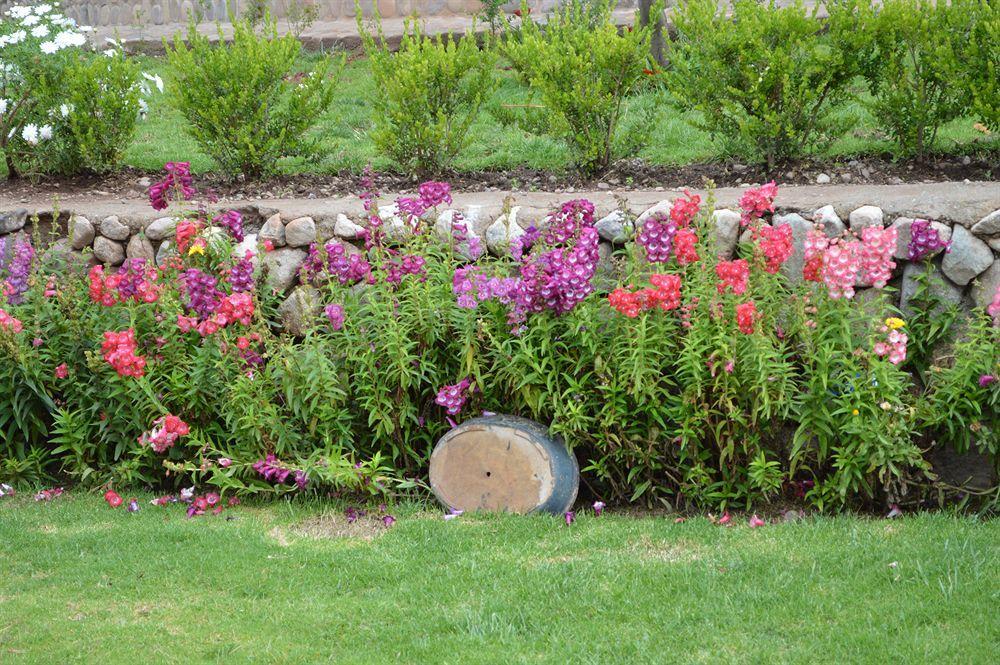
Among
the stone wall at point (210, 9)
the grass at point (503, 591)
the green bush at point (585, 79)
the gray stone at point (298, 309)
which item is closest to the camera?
the grass at point (503, 591)

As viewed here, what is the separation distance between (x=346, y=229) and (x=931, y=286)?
272 cm

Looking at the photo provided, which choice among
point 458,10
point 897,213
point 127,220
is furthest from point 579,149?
point 458,10

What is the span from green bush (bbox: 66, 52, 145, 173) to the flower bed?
4.97 feet

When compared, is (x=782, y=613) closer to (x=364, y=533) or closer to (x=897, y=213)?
(x=364, y=533)

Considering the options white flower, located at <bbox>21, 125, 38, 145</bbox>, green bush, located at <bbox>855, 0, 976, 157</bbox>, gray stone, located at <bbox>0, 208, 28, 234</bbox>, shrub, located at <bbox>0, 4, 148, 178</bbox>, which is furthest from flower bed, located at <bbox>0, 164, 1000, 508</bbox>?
shrub, located at <bbox>0, 4, 148, 178</bbox>

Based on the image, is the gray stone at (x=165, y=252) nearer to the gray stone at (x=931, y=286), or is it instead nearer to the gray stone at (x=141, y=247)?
the gray stone at (x=141, y=247)

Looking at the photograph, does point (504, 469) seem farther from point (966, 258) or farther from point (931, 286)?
point (966, 258)

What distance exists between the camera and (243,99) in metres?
6.54

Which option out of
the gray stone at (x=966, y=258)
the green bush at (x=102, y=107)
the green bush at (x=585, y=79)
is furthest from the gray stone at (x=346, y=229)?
the gray stone at (x=966, y=258)

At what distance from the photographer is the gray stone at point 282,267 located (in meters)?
5.63

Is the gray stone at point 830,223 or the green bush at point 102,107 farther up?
the green bush at point 102,107

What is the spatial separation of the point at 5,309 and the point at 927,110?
4.76 m

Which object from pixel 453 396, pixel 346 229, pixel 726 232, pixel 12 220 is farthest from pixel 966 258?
pixel 12 220

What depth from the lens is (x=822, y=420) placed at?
14.6ft
